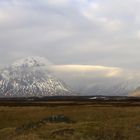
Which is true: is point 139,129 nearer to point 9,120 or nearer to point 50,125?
point 50,125

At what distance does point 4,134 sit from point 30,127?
269cm

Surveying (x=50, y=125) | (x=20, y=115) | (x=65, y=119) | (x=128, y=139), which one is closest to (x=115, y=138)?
(x=128, y=139)

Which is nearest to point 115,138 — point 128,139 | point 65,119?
point 128,139

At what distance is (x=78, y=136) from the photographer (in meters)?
29.9

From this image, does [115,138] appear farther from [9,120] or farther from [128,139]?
[9,120]

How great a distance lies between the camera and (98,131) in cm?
3169

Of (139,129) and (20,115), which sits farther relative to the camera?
(20,115)

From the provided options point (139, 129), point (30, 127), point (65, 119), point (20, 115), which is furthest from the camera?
point (20, 115)

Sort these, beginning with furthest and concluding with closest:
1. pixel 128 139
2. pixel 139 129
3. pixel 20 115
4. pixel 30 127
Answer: pixel 20 115
pixel 30 127
pixel 139 129
pixel 128 139

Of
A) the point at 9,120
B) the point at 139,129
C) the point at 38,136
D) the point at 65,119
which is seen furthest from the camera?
the point at 9,120

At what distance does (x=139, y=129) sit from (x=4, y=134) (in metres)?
13.0

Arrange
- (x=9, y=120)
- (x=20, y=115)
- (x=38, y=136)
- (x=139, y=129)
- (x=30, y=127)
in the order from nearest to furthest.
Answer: (x=38, y=136)
(x=139, y=129)
(x=30, y=127)
(x=9, y=120)
(x=20, y=115)

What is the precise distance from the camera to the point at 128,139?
93.0 feet

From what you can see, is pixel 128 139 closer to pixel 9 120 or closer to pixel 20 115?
pixel 9 120
